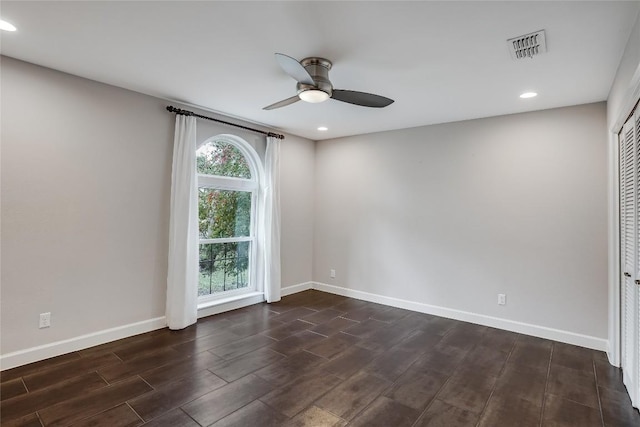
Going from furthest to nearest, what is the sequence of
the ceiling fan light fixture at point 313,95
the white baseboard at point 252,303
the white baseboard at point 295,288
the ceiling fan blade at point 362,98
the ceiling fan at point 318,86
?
the white baseboard at point 295,288 → the white baseboard at point 252,303 → the ceiling fan blade at point 362,98 → the ceiling fan light fixture at point 313,95 → the ceiling fan at point 318,86

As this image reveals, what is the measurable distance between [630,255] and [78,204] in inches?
184

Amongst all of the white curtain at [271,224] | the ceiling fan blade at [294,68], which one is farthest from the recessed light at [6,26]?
the white curtain at [271,224]

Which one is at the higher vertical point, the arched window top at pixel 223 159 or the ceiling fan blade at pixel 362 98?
the ceiling fan blade at pixel 362 98

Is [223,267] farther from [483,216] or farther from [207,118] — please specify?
[483,216]

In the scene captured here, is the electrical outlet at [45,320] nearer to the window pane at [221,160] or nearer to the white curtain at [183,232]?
the white curtain at [183,232]

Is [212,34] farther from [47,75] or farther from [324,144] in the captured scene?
[324,144]

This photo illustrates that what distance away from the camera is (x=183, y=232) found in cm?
375

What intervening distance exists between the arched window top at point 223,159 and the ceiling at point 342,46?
0.79m

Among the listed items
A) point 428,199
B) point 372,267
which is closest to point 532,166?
point 428,199

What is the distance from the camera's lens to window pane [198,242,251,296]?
169 inches

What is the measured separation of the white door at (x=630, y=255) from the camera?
2275 mm

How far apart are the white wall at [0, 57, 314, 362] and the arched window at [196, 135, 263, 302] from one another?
0.58 meters

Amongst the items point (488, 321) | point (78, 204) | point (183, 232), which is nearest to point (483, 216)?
point (488, 321)

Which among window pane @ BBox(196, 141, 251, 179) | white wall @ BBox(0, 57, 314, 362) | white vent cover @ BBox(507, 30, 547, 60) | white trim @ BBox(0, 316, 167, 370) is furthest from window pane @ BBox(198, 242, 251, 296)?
white vent cover @ BBox(507, 30, 547, 60)
